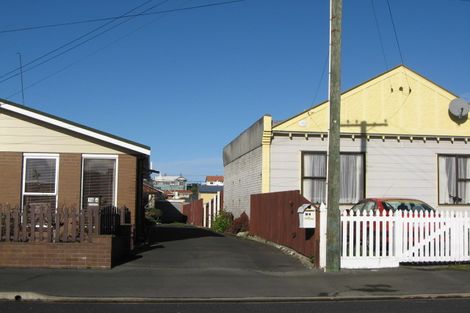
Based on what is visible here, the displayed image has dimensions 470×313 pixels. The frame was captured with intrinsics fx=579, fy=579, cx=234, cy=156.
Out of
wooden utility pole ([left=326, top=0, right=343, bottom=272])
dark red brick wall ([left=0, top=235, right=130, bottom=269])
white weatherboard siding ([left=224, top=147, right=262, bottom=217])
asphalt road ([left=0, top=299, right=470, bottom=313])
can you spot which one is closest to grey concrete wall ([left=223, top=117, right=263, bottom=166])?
white weatherboard siding ([left=224, top=147, right=262, bottom=217])

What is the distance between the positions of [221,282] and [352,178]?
11081mm

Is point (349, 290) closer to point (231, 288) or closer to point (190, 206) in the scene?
point (231, 288)

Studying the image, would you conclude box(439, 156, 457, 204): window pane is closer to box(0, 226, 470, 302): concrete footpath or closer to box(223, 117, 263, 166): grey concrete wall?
box(223, 117, 263, 166): grey concrete wall

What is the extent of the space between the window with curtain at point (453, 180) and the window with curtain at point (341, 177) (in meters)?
3.21

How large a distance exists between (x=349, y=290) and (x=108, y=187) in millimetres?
8041

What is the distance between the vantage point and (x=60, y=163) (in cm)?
1616

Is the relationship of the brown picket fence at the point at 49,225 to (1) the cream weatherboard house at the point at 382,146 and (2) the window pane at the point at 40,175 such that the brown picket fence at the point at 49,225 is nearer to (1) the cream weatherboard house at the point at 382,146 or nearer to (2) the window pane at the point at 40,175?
(2) the window pane at the point at 40,175

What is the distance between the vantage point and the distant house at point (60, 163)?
1600 cm

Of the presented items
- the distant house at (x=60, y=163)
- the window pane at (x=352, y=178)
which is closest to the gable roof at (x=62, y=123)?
the distant house at (x=60, y=163)

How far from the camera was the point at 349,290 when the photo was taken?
36.7 ft

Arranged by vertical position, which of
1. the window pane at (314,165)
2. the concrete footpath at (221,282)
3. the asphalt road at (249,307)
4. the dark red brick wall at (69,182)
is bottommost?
the asphalt road at (249,307)

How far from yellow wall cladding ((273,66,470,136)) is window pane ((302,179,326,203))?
192 cm

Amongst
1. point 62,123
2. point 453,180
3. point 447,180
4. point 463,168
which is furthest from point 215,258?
point 463,168

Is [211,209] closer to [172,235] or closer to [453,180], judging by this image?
[172,235]
